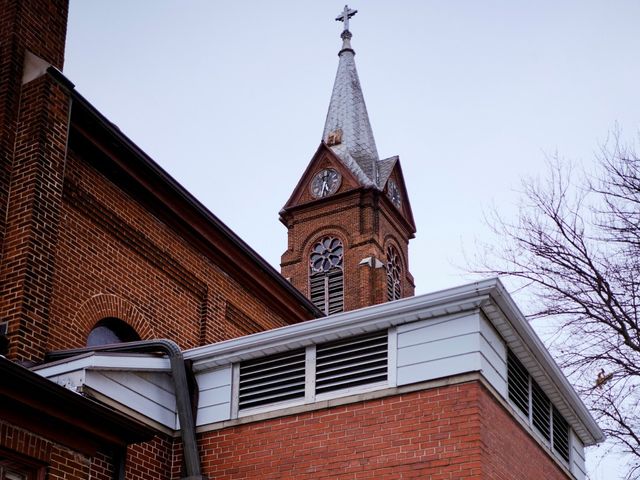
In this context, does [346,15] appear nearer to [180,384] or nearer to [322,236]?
[322,236]

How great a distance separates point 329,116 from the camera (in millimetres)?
44719

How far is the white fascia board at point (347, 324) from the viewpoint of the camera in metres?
12.7

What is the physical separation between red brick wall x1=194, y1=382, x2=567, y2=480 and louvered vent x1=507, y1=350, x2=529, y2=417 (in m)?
0.46

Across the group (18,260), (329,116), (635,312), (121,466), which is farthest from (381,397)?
(329,116)

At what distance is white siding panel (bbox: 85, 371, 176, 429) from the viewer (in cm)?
1284

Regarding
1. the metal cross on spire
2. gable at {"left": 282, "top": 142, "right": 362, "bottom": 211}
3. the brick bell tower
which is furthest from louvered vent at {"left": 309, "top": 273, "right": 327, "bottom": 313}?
the metal cross on spire

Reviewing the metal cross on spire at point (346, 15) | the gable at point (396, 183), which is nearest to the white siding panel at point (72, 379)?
the gable at point (396, 183)

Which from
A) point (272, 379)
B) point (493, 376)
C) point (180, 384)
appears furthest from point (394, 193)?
point (493, 376)

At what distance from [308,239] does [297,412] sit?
2603 centimetres

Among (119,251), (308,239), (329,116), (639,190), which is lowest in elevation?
(119,251)

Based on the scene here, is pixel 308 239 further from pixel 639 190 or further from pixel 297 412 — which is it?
pixel 297 412

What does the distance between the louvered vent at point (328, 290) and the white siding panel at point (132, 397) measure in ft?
74.0

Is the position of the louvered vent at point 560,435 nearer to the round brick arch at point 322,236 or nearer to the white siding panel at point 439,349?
the white siding panel at point 439,349

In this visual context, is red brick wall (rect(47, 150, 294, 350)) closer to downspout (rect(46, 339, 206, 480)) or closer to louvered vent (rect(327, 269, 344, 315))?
downspout (rect(46, 339, 206, 480))
